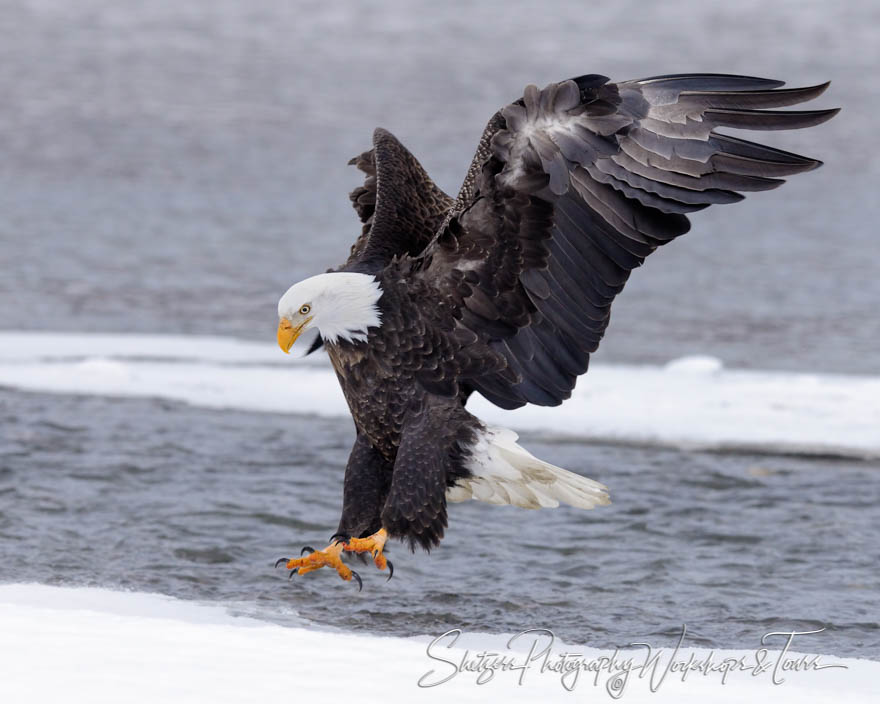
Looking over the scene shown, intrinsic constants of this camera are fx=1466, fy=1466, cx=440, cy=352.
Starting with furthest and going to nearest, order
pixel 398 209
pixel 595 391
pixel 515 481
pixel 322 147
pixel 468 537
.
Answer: pixel 322 147, pixel 595 391, pixel 468 537, pixel 398 209, pixel 515 481

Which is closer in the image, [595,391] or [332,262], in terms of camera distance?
[595,391]

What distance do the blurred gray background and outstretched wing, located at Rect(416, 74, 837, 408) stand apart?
4015 mm

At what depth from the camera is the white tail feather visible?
3742mm

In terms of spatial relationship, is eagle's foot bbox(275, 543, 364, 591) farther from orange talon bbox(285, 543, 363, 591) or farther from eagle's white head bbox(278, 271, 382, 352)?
eagle's white head bbox(278, 271, 382, 352)

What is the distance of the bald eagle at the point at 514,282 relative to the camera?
11.2 ft

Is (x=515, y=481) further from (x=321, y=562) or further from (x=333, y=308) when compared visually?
(x=333, y=308)

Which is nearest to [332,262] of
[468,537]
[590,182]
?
[468,537]

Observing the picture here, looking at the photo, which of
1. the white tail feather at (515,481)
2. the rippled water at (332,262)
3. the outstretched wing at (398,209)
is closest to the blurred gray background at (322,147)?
the rippled water at (332,262)

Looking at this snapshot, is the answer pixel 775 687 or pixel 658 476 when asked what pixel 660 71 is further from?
pixel 775 687

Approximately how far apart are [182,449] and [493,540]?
1.47m

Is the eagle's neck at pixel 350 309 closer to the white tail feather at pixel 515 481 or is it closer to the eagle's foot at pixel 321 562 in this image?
the white tail feather at pixel 515 481

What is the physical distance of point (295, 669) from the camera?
10.1 feet

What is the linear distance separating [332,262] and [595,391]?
3.22 metres

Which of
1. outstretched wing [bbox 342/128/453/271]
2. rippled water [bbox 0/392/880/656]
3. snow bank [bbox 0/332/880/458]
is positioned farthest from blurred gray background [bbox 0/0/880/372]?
outstretched wing [bbox 342/128/453/271]
